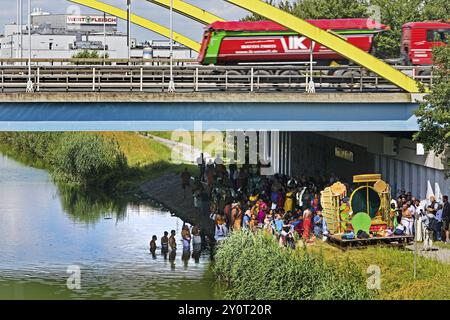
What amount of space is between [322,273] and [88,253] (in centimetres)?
1311

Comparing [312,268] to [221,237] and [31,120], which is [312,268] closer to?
[221,237]

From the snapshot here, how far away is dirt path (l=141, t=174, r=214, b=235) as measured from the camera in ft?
138

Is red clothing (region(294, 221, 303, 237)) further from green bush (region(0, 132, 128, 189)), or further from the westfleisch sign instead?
the westfleisch sign

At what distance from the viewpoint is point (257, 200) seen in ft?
116

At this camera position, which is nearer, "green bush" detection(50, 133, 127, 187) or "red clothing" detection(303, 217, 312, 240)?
"red clothing" detection(303, 217, 312, 240)

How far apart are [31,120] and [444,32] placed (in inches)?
726

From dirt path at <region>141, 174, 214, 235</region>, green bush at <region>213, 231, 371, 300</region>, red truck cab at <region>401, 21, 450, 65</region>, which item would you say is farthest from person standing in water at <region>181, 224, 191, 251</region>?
red truck cab at <region>401, 21, 450, 65</region>

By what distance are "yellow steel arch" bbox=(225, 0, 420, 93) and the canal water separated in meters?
7.82

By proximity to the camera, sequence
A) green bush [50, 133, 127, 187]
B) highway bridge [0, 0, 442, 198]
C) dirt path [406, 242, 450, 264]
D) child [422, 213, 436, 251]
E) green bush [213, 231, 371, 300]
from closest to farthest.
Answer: green bush [213, 231, 371, 300], dirt path [406, 242, 450, 264], child [422, 213, 436, 251], highway bridge [0, 0, 442, 198], green bush [50, 133, 127, 187]

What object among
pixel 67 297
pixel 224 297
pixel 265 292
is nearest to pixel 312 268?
pixel 265 292

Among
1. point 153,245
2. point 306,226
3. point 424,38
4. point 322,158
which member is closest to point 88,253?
point 153,245

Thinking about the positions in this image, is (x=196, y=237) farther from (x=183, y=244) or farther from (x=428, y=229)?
(x=428, y=229)

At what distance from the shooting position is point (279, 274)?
1040 inches
